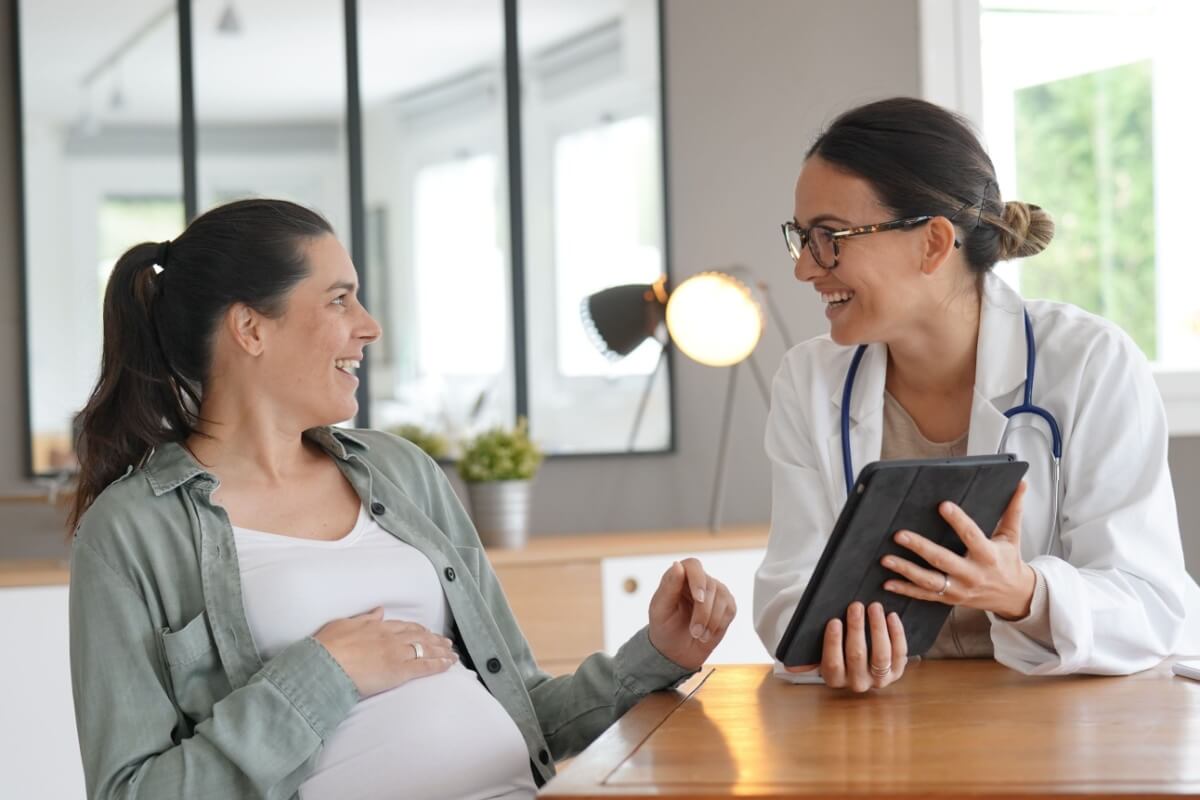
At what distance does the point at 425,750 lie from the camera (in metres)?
1.56

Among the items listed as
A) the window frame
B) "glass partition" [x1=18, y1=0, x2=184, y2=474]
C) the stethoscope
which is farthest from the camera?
the window frame

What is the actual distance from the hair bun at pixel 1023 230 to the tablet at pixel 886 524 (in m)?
0.55

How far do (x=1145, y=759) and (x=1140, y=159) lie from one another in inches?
114

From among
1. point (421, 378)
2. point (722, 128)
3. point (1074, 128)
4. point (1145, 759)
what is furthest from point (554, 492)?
point (1145, 759)

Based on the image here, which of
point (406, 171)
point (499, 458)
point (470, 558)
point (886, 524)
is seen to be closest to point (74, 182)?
point (406, 171)

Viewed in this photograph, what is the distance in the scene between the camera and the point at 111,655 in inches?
58.0

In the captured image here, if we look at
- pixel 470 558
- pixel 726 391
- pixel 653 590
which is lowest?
pixel 653 590

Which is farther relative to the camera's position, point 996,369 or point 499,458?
point 499,458

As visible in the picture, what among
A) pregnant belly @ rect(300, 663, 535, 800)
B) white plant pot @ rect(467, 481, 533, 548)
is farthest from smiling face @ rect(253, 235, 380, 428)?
white plant pot @ rect(467, 481, 533, 548)

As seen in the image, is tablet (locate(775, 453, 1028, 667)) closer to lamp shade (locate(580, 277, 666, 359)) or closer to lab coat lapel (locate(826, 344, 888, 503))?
lab coat lapel (locate(826, 344, 888, 503))

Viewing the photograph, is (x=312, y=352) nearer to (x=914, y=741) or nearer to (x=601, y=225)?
(x=914, y=741)

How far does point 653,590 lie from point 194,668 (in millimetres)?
1629

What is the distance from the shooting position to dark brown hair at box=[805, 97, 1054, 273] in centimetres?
178

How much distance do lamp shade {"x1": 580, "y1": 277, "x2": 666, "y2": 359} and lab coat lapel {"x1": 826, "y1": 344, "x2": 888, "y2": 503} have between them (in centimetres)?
144
